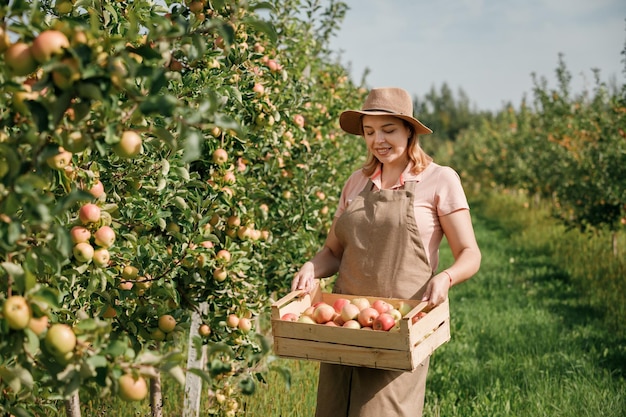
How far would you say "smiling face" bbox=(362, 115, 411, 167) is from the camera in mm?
2477

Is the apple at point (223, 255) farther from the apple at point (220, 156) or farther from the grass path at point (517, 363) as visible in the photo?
the grass path at point (517, 363)

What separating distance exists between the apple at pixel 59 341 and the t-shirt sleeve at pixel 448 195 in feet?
4.96

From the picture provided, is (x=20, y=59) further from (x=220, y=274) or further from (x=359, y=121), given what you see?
(x=359, y=121)

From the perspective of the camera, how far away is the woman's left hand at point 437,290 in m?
2.15

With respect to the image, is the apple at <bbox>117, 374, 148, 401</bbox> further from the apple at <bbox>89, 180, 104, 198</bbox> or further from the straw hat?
the straw hat

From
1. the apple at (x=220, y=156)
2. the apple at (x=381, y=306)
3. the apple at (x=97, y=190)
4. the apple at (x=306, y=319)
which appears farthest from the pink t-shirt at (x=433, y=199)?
the apple at (x=97, y=190)

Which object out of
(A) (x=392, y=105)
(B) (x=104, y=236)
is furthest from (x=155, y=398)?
(A) (x=392, y=105)

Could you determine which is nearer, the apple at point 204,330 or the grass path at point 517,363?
the apple at point 204,330

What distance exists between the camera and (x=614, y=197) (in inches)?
287

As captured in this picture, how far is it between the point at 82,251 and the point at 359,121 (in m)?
1.49

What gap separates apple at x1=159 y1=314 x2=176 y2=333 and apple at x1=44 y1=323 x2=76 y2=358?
117cm

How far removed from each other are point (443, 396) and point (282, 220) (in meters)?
1.52

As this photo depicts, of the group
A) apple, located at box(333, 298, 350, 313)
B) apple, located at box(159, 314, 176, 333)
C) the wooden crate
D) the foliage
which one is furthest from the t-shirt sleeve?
apple, located at box(159, 314, 176, 333)

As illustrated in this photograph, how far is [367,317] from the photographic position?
2.15m
